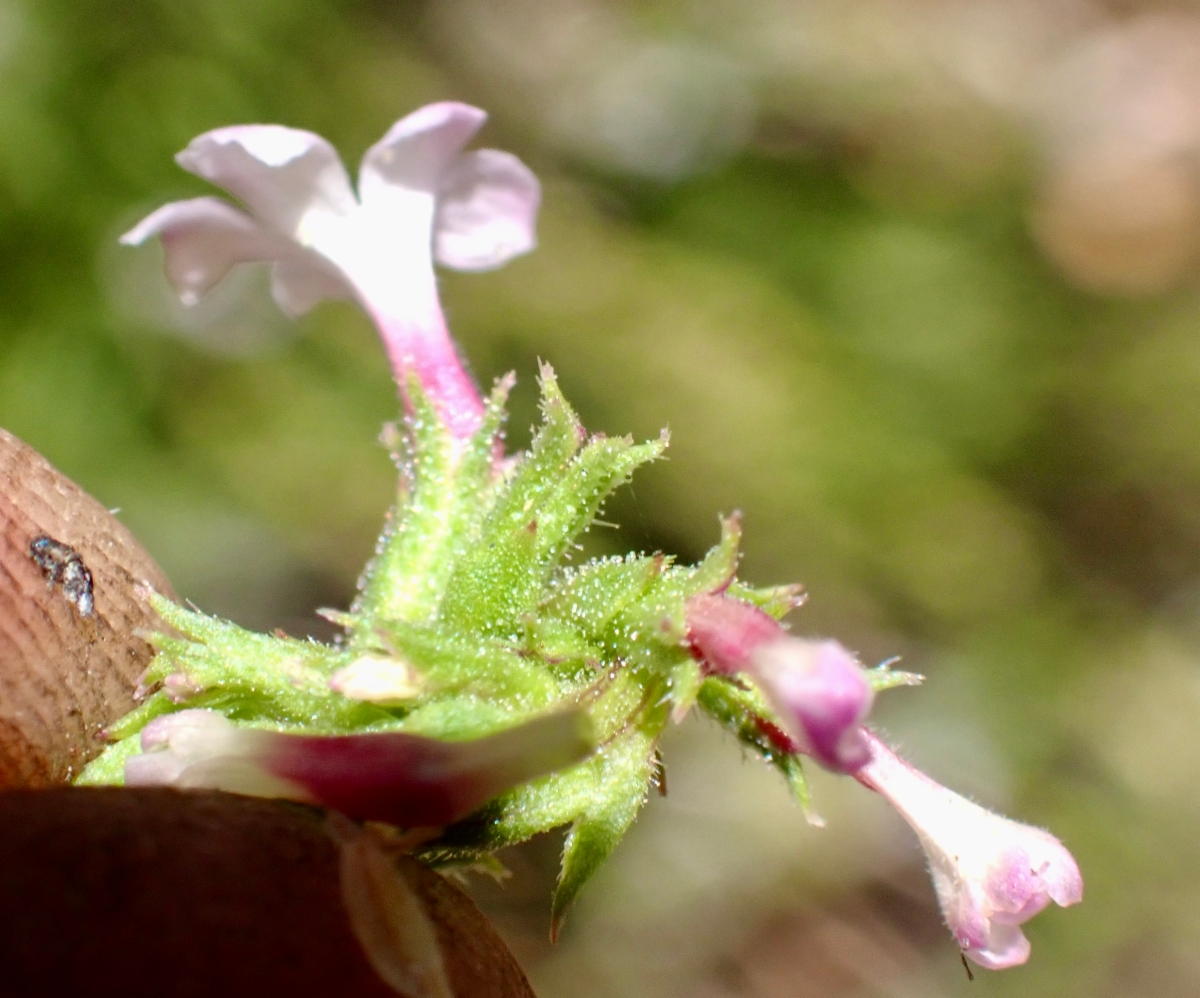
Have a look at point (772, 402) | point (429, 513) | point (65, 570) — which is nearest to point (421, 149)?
point (429, 513)

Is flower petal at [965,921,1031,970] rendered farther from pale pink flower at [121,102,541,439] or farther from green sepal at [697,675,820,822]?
pale pink flower at [121,102,541,439]

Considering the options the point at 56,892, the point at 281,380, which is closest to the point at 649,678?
the point at 56,892

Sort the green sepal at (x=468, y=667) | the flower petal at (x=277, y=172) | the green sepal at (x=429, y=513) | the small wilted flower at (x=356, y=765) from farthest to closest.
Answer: the flower petal at (x=277, y=172) → the green sepal at (x=429, y=513) → the green sepal at (x=468, y=667) → the small wilted flower at (x=356, y=765)

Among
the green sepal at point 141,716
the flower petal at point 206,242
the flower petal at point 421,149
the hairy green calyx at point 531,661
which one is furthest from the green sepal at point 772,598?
the flower petal at point 206,242

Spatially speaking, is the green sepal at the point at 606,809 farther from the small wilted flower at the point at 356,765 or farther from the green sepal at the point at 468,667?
the small wilted flower at the point at 356,765

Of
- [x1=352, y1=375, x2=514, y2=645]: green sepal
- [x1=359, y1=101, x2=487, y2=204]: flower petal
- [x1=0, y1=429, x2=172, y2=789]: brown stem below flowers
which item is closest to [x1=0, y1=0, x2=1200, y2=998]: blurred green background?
[x1=359, y1=101, x2=487, y2=204]: flower petal

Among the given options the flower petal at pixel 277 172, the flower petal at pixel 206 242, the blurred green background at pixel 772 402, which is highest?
the flower petal at pixel 277 172
